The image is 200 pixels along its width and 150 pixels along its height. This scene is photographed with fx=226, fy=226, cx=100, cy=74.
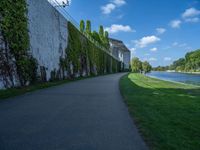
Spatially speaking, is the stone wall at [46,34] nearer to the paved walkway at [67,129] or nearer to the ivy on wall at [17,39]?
the ivy on wall at [17,39]

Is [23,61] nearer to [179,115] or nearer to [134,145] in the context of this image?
[179,115]

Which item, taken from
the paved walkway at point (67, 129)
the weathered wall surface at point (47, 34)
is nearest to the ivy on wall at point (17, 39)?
the weathered wall surface at point (47, 34)

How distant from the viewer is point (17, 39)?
12.6 m

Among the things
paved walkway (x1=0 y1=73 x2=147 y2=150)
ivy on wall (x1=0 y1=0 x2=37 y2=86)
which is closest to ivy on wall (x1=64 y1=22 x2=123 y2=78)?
ivy on wall (x1=0 y1=0 x2=37 y2=86)

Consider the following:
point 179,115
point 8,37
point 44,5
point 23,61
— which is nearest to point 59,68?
point 44,5

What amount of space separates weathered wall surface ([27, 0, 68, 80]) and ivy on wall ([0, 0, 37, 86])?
1.27 metres

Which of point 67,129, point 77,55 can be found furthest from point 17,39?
point 77,55

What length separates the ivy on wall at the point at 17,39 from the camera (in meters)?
11.5

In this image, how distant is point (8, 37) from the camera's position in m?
11.7

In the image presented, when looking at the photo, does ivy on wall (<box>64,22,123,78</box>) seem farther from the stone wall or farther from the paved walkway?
the paved walkway

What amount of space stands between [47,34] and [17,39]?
587cm

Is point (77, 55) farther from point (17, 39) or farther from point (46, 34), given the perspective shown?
point (17, 39)

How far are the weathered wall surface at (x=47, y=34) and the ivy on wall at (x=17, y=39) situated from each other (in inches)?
50.0

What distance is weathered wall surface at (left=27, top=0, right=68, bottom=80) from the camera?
50.5 ft
